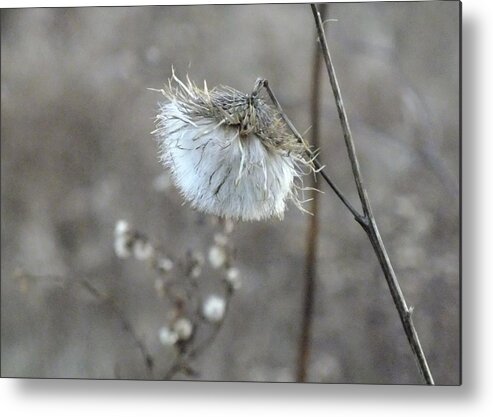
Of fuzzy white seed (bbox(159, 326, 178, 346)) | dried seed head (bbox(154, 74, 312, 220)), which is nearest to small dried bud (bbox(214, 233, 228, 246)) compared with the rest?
fuzzy white seed (bbox(159, 326, 178, 346))

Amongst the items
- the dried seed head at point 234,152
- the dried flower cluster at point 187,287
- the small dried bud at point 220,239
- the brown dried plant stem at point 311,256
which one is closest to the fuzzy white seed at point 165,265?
the dried flower cluster at point 187,287

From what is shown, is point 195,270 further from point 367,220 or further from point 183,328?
point 367,220

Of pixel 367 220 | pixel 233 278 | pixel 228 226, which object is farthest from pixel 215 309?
pixel 367 220

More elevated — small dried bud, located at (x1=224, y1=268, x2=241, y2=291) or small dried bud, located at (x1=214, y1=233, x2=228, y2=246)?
small dried bud, located at (x1=214, y1=233, x2=228, y2=246)

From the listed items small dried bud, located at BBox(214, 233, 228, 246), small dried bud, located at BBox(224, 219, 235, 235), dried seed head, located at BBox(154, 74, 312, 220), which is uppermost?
dried seed head, located at BBox(154, 74, 312, 220)

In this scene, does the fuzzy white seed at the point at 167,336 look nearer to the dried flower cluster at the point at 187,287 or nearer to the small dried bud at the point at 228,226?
the dried flower cluster at the point at 187,287

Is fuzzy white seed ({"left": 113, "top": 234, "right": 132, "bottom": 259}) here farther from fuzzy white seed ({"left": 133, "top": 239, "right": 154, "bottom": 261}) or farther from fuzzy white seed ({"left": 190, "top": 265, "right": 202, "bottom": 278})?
fuzzy white seed ({"left": 190, "top": 265, "right": 202, "bottom": 278})
